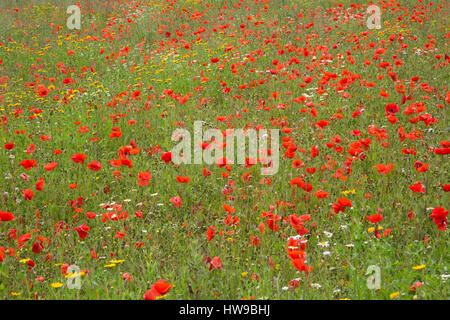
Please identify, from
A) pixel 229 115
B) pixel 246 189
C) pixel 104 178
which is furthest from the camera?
pixel 229 115

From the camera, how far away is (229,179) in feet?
13.5

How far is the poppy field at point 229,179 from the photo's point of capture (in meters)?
2.71

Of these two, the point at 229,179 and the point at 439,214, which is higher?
the point at 439,214

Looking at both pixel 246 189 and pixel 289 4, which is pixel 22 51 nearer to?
pixel 289 4

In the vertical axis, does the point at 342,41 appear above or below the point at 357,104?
above

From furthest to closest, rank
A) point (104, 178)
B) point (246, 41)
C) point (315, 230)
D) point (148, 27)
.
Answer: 1. point (148, 27)
2. point (246, 41)
3. point (104, 178)
4. point (315, 230)

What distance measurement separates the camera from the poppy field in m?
2.71

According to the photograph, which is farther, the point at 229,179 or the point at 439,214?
the point at 229,179

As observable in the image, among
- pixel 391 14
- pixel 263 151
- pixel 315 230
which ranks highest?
pixel 391 14

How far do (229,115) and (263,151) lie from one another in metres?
1.28

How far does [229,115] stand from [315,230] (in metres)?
2.62
